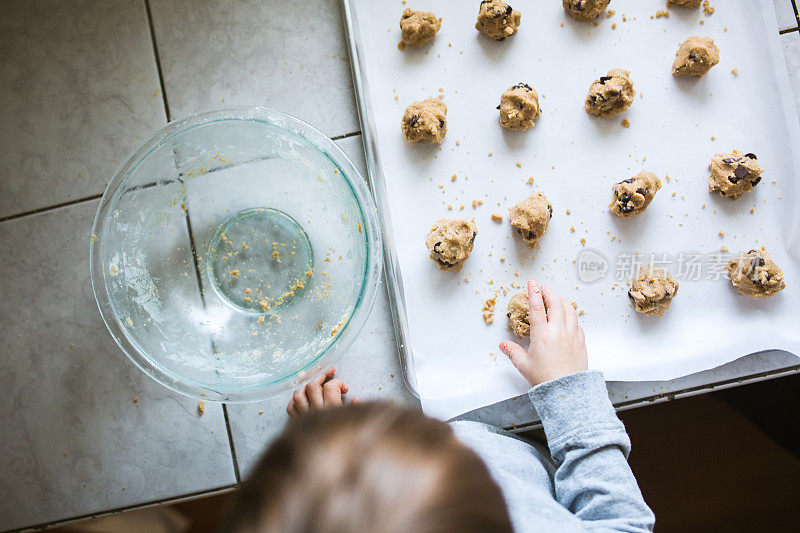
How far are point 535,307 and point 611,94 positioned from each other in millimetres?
320

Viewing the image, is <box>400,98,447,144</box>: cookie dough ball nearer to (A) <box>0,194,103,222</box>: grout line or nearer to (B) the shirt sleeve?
(B) the shirt sleeve

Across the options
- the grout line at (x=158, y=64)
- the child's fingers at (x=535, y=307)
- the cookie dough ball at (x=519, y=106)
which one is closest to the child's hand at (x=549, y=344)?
the child's fingers at (x=535, y=307)

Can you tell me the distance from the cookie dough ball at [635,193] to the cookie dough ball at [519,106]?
161mm

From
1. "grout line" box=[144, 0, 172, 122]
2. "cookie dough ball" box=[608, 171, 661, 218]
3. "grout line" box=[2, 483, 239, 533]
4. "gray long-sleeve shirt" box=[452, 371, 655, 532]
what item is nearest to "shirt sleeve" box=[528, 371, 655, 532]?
"gray long-sleeve shirt" box=[452, 371, 655, 532]

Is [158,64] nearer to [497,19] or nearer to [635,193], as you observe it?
[497,19]

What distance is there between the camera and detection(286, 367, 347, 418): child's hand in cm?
79

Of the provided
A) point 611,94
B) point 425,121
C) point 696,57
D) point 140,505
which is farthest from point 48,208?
point 696,57

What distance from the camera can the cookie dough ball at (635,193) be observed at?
75cm

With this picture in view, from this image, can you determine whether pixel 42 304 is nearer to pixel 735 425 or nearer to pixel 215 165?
pixel 215 165

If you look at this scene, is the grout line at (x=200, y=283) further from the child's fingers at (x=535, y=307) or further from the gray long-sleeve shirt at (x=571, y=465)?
the child's fingers at (x=535, y=307)

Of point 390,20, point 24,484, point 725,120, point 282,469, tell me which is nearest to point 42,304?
point 24,484

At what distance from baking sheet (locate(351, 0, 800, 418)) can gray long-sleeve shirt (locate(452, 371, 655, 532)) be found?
0.24 ft

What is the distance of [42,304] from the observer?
0.84m

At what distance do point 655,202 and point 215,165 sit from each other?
655 millimetres
